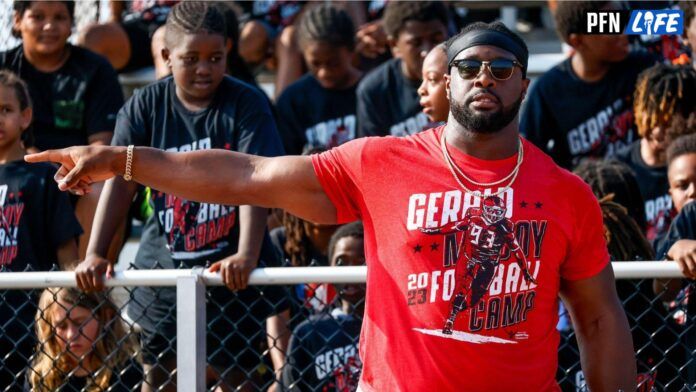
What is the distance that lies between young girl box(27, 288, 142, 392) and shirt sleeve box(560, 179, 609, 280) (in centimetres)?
177

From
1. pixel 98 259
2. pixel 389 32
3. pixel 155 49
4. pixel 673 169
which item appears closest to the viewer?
pixel 98 259

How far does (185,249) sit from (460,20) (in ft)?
10.8

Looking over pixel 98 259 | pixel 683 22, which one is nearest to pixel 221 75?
pixel 98 259

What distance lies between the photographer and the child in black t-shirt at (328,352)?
170 inches

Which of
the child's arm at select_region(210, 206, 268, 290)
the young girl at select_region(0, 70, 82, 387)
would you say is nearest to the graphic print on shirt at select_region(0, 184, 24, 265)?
the young girl at select_region(0, 70, 82, 387)

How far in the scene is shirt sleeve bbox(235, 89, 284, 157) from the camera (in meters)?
4.57

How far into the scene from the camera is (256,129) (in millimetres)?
4602

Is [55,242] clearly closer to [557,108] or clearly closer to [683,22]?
[557,108]

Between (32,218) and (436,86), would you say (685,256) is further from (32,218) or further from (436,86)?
(32,218)

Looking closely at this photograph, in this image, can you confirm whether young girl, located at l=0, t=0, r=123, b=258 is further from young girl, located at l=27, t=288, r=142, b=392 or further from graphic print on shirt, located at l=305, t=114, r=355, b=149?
young girl, located at l=27, t=288, r=142, b=392

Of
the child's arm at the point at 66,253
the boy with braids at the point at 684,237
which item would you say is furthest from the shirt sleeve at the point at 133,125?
the boy with braids at the point at 684,237

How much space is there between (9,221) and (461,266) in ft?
7.57

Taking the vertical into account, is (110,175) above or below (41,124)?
below

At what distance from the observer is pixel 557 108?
19.1 ft
